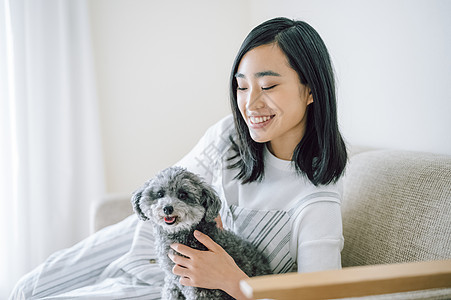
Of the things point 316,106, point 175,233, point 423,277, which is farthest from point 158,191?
point 423,277

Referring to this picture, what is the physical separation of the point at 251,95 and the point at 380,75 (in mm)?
763

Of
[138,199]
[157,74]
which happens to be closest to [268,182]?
[138,199]

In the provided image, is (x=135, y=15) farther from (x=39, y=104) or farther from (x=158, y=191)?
(x=158, y=191)

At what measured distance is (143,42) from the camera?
9.30 ft

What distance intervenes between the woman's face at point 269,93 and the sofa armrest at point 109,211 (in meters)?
1.00

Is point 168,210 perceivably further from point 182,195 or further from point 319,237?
point 319,237

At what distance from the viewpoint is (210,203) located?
1083mm

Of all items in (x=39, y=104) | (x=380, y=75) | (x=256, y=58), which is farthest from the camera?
(x=39, y=104)

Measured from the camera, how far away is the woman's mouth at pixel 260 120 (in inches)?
46.9

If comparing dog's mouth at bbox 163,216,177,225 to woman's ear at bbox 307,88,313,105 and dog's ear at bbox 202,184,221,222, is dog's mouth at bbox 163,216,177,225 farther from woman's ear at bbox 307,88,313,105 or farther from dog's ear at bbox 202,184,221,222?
woman's ear at bbox 307,88,313,105

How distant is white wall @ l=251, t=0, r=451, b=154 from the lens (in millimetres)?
1361

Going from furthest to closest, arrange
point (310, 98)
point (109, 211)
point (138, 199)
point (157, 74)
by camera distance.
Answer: point (157, 74), point (109, 211), point (310, 98), point (138, 199)

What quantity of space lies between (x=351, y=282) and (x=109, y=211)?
1467 mm

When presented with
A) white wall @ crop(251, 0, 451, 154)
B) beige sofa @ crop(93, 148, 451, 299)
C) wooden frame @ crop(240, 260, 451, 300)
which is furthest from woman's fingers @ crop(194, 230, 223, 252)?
white wall @ crop(251, 0, 451, 154)
